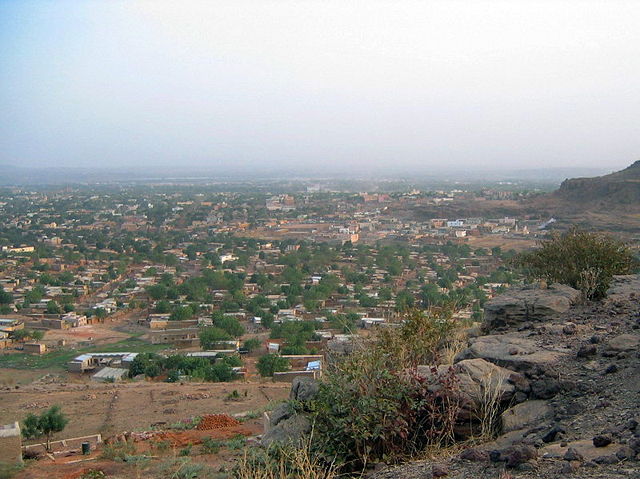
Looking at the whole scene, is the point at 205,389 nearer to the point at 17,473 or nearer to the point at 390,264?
the point at 17,473

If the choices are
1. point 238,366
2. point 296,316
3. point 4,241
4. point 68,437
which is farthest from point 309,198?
point 68,437

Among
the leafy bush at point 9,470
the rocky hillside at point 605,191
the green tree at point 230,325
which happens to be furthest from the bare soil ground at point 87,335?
the rocky hillside at point 605,191

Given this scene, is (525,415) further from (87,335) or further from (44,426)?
(87,335)

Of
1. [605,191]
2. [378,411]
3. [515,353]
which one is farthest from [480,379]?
[605,191]

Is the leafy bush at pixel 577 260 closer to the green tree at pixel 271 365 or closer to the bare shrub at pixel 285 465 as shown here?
the bare shrub at pixel 285 465

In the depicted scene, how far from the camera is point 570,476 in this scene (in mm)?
3188

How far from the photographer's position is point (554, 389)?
4676 mm

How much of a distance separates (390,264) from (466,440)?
96.1 feet

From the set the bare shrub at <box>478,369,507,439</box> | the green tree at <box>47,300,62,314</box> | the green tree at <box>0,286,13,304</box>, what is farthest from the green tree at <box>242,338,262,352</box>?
the bare shrub at <box>478,369,507,439</box>

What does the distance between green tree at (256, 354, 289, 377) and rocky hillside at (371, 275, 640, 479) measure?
353 inches

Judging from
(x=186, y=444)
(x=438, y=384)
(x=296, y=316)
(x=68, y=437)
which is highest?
(x=438, y=384)

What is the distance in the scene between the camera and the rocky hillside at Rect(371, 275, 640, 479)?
3426 millimetres

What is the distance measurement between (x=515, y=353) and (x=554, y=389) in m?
0.80

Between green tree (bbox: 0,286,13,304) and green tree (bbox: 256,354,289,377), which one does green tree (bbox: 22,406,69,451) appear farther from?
green tree (bbox: 0,286,13,304)
